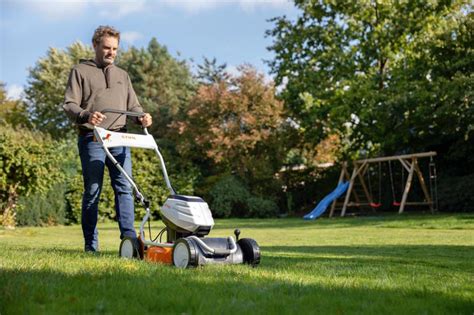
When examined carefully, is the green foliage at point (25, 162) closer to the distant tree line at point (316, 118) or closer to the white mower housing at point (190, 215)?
the distant tree line at point (316, 118)

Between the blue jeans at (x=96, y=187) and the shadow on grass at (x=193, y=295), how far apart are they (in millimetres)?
1791

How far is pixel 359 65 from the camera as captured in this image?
21094 millimetres

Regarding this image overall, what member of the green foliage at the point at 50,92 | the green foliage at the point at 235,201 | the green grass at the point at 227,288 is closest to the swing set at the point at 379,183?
the green foliage at the point at 235,201

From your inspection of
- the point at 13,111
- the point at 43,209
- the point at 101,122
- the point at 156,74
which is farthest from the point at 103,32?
the point at 13,111

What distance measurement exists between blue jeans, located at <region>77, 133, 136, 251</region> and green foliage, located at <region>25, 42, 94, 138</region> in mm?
28177

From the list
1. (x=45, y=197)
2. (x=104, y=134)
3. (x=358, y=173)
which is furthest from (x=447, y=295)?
Answer: (x=358, y=173)

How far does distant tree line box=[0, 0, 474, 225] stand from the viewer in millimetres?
17969

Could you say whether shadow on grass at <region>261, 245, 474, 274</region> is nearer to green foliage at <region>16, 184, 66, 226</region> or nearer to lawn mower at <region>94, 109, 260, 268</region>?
lawn mower at <region>94, 109, 260, 268</region>

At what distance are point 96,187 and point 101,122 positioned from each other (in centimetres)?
58

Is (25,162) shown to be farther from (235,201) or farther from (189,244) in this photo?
(189,244)

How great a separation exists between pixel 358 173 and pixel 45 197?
9473mm

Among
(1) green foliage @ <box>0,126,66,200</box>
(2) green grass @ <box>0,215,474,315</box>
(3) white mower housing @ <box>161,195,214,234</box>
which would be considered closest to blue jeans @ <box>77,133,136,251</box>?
(2) green grass @ <box>0,215,474,315</box>

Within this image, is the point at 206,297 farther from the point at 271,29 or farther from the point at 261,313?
the point at 271,29

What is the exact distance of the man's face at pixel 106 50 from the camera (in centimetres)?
558
